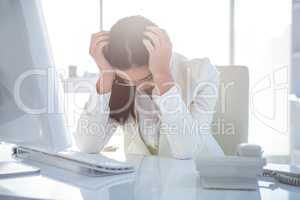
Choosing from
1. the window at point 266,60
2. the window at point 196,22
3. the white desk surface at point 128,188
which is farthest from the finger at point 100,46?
the window at point 266,60

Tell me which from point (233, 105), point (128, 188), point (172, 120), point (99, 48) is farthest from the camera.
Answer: point (233, 105)

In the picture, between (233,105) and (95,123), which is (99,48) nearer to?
(95,123)

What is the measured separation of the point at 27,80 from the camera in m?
0.82

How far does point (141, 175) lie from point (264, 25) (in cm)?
271

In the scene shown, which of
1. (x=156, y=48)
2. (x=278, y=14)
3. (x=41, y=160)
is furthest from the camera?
(x=278, y=14)

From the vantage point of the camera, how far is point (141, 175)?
0.83 meters

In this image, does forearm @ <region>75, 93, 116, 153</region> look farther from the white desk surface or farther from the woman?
the white desk surface

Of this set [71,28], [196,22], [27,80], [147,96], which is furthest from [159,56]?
[71,28]

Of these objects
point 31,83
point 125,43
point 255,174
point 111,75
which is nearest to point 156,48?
point 125,43

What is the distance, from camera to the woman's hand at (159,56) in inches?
49.1

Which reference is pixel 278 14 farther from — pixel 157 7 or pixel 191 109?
pixel 191 109

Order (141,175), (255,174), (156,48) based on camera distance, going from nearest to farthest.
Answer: (255,174) → (141,175) → (156,48)

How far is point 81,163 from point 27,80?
0.24m

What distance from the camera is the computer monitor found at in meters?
0.79
